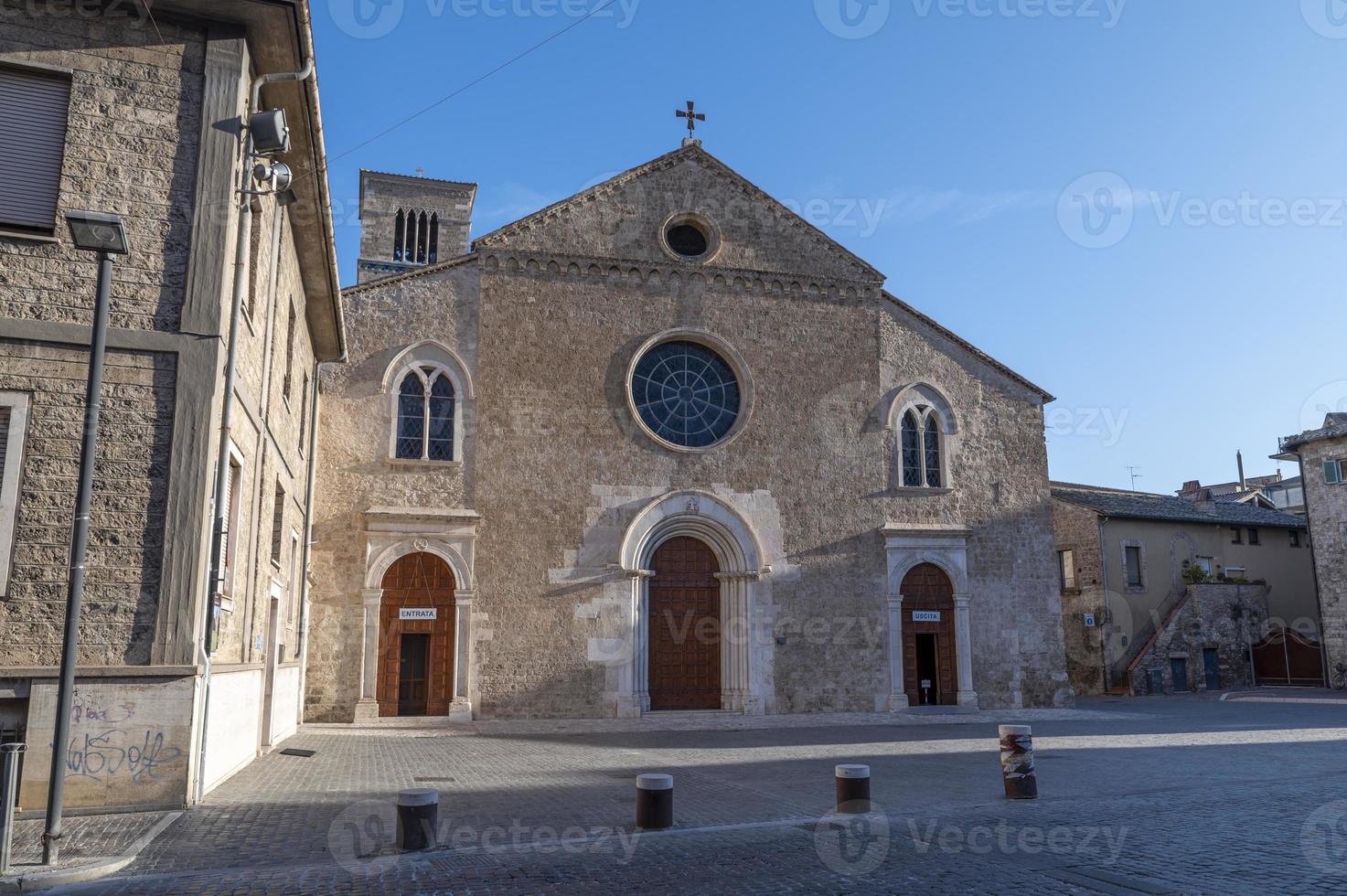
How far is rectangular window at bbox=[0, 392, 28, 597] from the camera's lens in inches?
372

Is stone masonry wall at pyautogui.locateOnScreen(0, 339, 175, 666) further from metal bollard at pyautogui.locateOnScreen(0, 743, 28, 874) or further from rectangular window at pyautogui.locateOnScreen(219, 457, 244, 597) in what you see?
metal bollard at pyautogui.locateOnScreen(0, 743, 28, 874)

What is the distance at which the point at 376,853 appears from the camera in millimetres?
7961

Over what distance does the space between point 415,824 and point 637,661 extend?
49.0ft

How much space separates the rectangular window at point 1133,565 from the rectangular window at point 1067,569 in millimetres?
1724

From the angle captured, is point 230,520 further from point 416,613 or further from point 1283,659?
point 1283,659

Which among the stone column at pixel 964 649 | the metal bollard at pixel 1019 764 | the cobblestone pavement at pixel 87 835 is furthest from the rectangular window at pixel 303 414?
the stone column at pixel 964 649

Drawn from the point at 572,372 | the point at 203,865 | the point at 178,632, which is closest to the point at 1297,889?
the point at 203,865

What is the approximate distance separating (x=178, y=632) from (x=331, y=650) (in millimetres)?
11731

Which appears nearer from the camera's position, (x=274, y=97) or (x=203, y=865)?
(x=203, y=865)

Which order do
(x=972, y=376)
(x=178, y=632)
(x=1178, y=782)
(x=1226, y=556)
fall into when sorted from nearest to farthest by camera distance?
(x=178, y=632) < (x=1178, y=782) < (x=972, y=376) < (x=1226, y=556)

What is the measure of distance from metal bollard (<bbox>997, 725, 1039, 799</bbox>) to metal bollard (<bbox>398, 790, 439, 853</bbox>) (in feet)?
19.3

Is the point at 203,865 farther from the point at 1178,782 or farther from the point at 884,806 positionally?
the point at 1178,782
